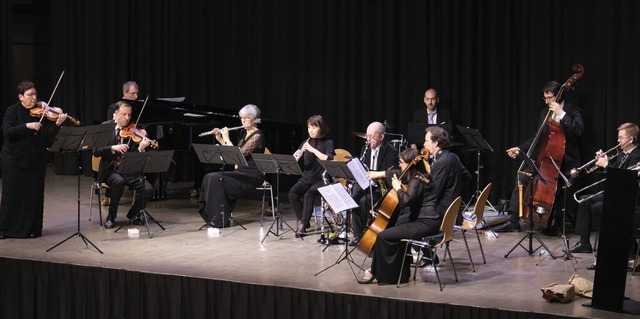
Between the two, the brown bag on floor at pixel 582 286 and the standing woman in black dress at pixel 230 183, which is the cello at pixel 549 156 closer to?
the brown bag on floor at pixel 582 286

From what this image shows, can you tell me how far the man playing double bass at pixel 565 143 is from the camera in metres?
9.66

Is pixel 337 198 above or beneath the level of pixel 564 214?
above

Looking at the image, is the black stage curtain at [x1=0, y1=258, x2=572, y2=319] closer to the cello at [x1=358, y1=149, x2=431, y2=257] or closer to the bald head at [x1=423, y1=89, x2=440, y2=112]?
the cello at [x1=358, y1=149, x2=431, y2=257]

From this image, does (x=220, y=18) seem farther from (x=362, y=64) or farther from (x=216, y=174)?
(x=216, y=174)

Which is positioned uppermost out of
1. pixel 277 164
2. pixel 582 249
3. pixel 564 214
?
pixel 277 164

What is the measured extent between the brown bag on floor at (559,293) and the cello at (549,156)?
7.58 ft

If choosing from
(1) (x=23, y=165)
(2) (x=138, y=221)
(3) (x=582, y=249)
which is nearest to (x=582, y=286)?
(3) (x=582, y=249)

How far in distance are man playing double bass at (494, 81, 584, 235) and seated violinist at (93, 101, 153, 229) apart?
3.94 m

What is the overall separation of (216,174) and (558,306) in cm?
451

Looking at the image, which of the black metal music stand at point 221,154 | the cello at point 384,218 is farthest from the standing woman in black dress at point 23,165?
the cello at point 384,218

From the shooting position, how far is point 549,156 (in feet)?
31.2

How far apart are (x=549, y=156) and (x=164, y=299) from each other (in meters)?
4.27

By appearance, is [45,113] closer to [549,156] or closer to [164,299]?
[164,299]

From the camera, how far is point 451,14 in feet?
38.4
